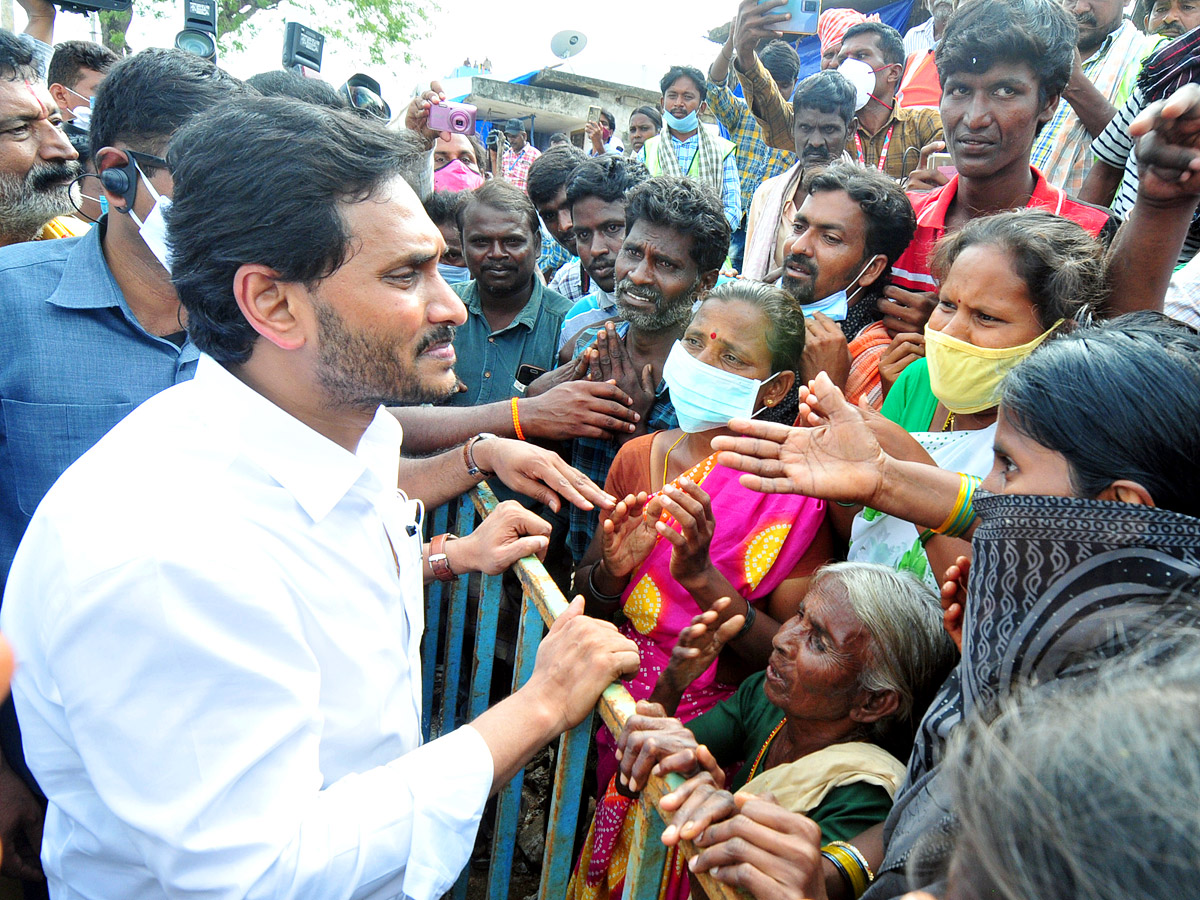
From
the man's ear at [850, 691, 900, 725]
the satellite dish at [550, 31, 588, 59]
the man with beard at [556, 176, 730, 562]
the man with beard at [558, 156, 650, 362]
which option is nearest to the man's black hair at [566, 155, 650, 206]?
the man with beard at [558, 156, 650, 362]

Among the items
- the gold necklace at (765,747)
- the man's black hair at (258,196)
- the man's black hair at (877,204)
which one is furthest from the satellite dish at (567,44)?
the gold necklace at (765,747)

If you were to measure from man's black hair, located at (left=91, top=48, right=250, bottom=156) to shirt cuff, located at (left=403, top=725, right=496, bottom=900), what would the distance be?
2.01 m

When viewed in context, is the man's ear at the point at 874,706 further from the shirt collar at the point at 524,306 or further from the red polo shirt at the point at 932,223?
the shirt collar at the point at 524,306

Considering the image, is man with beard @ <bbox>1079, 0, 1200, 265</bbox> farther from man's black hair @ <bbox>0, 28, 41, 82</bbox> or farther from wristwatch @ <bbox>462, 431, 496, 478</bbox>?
man's black hair @ <bbox>0, 28, 41, 82</bbox>

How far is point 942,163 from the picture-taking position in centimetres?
451

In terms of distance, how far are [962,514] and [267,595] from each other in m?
1.60

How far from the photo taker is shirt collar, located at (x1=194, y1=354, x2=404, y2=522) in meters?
1.43

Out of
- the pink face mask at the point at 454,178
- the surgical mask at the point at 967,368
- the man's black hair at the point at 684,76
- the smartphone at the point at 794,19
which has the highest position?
the smartphone at the point at 794,19

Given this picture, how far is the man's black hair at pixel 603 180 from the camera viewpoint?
13.5 feet

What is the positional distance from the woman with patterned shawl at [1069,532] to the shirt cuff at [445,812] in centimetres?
44

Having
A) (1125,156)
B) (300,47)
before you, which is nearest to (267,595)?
(1125,156)

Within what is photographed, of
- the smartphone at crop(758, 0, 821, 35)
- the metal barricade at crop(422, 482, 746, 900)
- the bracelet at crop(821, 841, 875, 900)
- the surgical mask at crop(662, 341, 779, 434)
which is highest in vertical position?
the smartphone at crop(758, 0, 821, 35)

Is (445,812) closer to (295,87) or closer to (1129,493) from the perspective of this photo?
(1129,493)

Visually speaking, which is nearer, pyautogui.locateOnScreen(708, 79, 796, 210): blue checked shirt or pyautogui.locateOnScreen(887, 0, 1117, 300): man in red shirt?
pyautogui.locateOnScreen(887, 0, 1117, 300): man in red shirt
